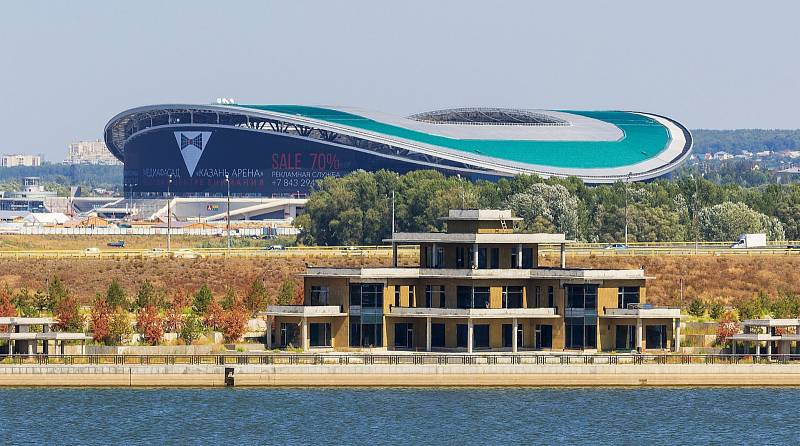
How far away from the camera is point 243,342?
92.8 metres

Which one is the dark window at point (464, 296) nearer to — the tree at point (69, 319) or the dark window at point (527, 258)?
the dark window at point (527, 258)

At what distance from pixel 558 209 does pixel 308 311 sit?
82.6m

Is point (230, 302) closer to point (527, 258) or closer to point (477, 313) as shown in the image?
point (527, 258)

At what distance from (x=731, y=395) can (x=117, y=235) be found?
121 m

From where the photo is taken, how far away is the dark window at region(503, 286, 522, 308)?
295 ft

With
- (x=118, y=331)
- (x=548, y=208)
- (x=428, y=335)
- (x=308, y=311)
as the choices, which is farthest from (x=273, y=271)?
(x=548, y=208)

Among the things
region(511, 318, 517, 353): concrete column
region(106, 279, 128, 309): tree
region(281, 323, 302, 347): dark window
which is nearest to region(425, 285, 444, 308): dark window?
region(511, 318, 517, 353): concrete column

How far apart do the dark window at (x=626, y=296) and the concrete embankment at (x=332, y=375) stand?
5736 mm

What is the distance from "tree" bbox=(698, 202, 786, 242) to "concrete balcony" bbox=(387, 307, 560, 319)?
76.4 metres

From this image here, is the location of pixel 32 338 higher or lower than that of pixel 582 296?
lower

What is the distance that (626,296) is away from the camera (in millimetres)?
91000

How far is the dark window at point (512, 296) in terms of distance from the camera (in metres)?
90.1

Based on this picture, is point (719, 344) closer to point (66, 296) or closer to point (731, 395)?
point (731, 395)

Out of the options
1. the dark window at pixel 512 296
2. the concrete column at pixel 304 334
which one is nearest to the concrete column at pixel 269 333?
the concrete column at pixel 304 334
